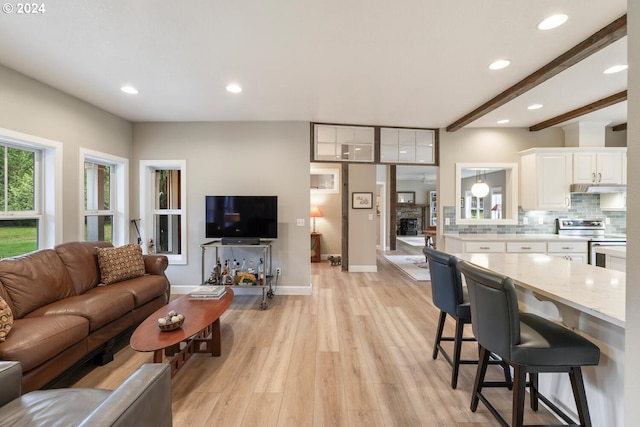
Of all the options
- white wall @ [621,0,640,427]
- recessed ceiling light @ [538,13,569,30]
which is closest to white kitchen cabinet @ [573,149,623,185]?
recessed ceiling light @ [538,13,569,30]

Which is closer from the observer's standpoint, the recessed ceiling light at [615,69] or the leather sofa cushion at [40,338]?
the leather sofa cushion at [40,338]

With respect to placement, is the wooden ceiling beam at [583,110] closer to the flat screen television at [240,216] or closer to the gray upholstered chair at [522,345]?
A: the gray upholstered chair at [522,345]

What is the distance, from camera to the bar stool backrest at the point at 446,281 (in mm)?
1947

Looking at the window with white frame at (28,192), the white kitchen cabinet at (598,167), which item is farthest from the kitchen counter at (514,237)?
the window with white frame at (28,192)

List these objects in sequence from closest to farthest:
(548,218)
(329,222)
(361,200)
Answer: (548,218) < (361,200) < (329,222)

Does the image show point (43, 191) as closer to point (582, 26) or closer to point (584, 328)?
point (584, 328)

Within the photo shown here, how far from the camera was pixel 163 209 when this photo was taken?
4305mm

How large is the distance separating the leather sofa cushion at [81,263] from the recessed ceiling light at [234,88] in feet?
7.46

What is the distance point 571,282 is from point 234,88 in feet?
10.8

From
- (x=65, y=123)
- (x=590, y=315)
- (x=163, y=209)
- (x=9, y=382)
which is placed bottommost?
(x=9, y=382)

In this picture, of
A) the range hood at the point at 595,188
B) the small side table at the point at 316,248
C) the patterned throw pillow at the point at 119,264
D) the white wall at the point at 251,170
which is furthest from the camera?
the small side table at the point at 316,248

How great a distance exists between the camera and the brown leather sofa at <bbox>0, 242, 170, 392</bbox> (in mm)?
1682

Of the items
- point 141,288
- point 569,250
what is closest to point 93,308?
point 141,288

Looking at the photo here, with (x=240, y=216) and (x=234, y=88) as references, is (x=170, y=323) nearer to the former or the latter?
(x=240, y=216)
